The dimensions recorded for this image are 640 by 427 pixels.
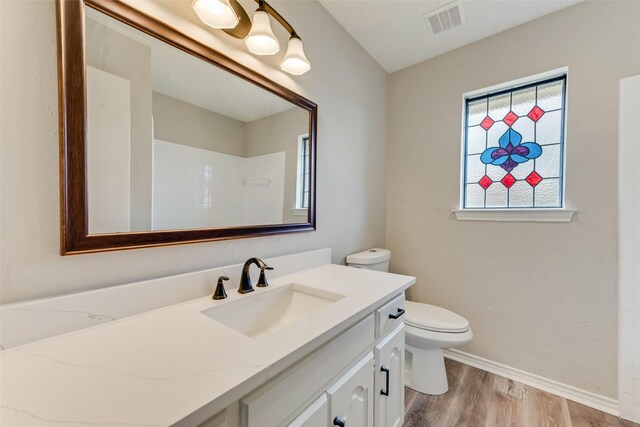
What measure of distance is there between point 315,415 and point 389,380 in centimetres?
55

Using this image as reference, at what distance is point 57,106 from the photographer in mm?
684

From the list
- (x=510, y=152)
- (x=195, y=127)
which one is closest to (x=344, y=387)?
(x=195, y=127)

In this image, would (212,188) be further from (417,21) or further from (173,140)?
(417,21)

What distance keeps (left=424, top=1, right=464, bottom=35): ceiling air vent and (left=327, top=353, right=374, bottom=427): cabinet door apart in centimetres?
200

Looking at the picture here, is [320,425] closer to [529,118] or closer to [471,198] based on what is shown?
[471,198]

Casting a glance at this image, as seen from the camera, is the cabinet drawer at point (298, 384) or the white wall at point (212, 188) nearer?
the cabinet drawer at point (298, 384)

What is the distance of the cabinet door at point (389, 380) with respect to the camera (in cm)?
104

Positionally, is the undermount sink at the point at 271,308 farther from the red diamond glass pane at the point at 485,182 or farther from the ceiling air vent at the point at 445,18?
the ceiling air vent at the point at 445,18

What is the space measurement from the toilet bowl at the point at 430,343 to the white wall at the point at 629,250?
2.59ft

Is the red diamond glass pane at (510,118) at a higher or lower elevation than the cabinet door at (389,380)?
higher

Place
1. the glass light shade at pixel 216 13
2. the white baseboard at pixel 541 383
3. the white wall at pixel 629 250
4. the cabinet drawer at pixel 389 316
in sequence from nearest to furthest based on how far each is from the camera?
the glass light shade at pixel 216 13 < the cabinet drawer at pixel 389 316 < the white wall at pixel 629 250 < the white baseboard at pixel 541 383

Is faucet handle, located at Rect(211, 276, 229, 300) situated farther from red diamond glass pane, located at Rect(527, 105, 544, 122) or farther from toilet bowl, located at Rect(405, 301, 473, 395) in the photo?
red diamond glass pane, located at Rect(527, 105, 544, 122)

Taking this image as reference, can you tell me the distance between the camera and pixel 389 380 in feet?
3.66

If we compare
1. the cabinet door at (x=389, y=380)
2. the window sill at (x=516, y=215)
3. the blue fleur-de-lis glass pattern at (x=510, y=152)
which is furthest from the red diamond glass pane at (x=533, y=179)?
the cabinet door at (x=389, y=380)
